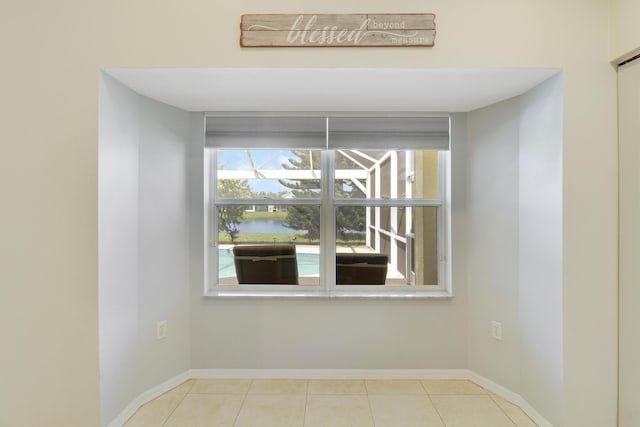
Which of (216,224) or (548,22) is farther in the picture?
(216,224)

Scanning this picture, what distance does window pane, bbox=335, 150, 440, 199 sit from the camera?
9.34ft

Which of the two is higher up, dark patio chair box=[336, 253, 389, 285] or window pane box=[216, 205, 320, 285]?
window pane box=[216, 205, 320, 285]

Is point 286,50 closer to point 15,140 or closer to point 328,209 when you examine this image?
point 328,209

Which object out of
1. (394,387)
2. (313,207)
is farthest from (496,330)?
(313,207)

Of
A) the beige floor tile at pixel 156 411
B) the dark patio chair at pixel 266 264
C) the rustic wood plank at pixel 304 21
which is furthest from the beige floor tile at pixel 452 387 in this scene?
the rustic wood plank at pixel 304 21

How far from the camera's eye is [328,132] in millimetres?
2754

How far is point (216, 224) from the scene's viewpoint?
113 inches

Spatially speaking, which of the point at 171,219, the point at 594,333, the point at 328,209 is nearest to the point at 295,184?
the point at 328,209

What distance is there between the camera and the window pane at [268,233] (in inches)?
113

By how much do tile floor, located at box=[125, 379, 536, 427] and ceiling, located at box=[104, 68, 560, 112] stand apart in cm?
216

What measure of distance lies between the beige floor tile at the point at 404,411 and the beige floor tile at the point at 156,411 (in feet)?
4.57

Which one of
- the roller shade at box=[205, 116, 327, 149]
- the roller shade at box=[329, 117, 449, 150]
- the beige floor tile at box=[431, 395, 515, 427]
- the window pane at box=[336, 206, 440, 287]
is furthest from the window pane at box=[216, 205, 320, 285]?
the beige floor tile at box=[431, 395, 515, 427]

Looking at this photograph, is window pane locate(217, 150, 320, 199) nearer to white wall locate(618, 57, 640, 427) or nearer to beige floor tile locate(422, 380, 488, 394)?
beige floor tile locate(422, 380, 488, 394)

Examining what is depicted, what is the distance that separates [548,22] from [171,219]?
2.78m
